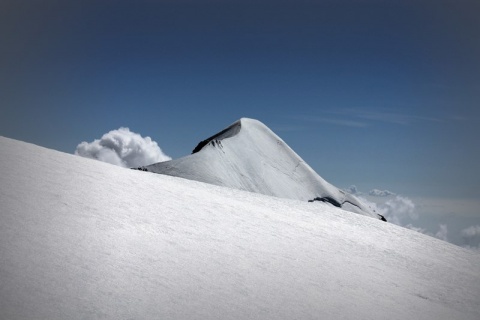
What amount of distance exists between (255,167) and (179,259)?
10.5 m

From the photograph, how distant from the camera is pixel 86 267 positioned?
11.3 feet

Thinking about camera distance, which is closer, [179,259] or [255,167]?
[179,259]

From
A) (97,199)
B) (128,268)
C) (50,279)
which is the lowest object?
(50,279)

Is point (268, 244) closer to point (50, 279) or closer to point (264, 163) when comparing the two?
point (50, 279)

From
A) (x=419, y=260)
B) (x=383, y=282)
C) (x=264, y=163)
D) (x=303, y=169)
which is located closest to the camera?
(x=383, y=282)

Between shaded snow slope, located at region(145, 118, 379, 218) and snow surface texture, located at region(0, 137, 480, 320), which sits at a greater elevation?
shaded snow slope, located at region(145, 118, 379, 218)

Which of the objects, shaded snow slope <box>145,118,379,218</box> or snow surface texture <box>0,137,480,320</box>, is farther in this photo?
shaded snow slope <box>145,118,379,218</box>

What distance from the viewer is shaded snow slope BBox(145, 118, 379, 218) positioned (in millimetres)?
13219

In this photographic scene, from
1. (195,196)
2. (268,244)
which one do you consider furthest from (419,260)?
(195,196)

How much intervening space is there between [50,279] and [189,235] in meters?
1.95

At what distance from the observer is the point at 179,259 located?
4.11 meters

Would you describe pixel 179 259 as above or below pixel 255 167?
below

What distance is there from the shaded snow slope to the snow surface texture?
569 centimetres

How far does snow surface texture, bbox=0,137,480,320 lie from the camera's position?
124 inches
